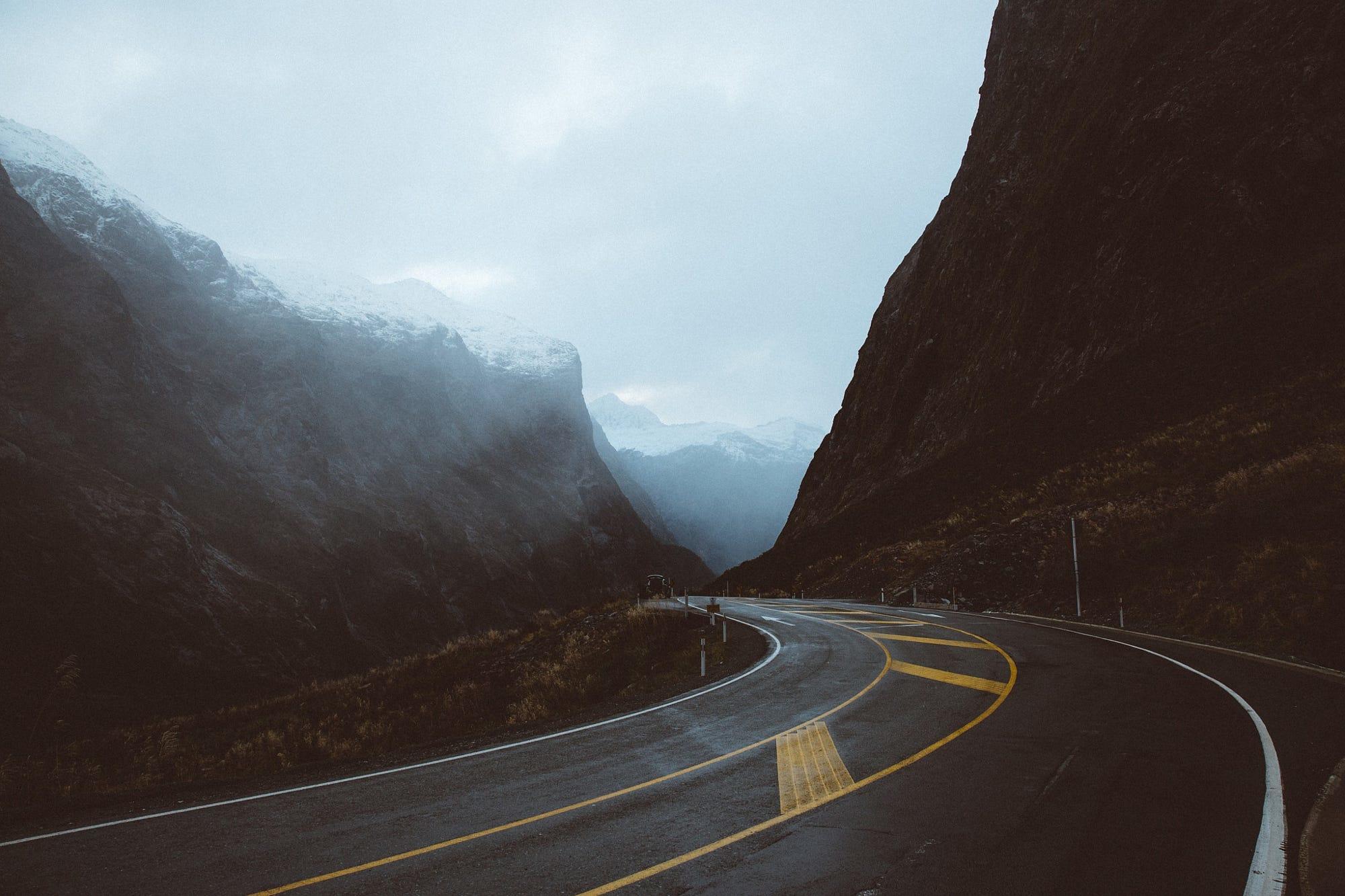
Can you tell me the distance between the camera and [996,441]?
43.7 meters

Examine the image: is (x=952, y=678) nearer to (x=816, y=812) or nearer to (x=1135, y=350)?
(x=816, y=812)

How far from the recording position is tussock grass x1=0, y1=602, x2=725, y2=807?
15.8 meters

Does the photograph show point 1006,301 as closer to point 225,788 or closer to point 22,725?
point 225,788

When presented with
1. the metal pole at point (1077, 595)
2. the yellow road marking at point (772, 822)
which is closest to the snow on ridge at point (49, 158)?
the metal pole at point (1077, 595)

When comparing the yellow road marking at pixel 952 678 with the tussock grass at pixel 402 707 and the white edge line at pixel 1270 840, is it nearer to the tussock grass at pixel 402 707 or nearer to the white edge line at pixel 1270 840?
the white edge line at pixel 1270 840

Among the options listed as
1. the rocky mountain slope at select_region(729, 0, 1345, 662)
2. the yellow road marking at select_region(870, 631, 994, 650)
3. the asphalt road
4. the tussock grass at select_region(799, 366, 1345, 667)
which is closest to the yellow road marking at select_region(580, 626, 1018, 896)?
the asphalt road

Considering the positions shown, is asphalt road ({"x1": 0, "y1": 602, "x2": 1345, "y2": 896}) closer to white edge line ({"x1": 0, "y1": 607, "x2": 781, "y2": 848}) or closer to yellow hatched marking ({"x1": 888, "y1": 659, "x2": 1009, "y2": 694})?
white edge line ({"x1": 0, "y1": 607, "x2": 781, "y2": 848})

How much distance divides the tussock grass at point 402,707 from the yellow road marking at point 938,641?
13.6 ft

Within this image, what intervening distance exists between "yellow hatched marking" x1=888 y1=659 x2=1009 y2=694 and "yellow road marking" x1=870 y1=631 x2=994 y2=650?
2.70 meters

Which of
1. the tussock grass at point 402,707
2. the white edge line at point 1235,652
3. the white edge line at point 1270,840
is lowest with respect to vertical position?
the tussock grass at point 402,707

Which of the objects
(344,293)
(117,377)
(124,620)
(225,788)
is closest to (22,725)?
(124,620)

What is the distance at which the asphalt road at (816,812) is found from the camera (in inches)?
175

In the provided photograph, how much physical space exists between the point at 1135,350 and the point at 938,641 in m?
32.3

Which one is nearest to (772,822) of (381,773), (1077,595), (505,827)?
(505,827)
